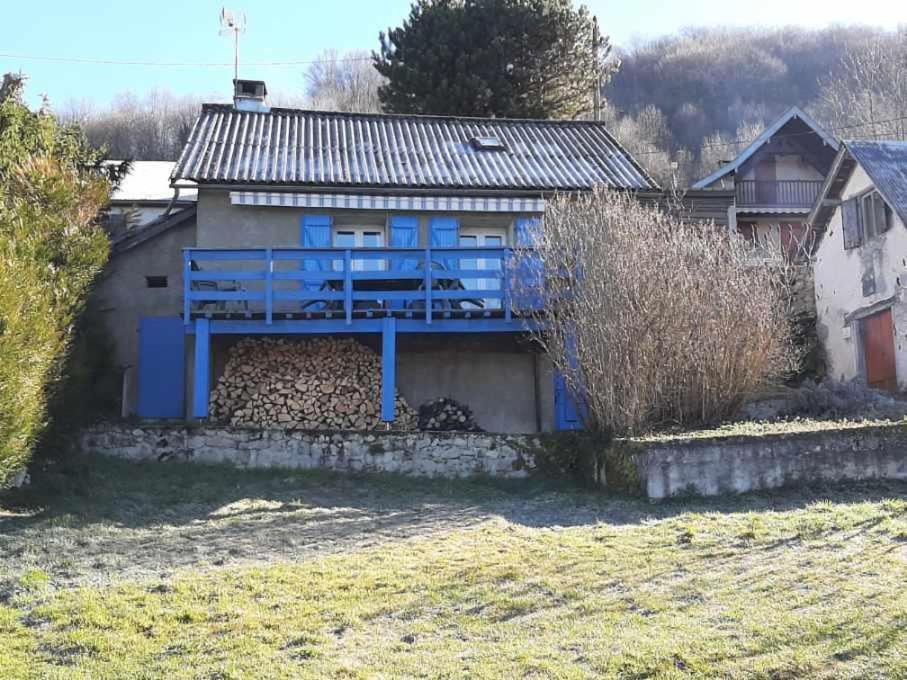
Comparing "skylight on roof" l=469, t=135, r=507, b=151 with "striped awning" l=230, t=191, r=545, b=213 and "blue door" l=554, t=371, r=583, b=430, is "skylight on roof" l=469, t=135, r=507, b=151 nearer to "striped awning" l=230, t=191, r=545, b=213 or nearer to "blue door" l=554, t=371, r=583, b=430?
"striped awning" l=230, t=191, r=545, b=213

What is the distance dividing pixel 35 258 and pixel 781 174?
2549 centimetres

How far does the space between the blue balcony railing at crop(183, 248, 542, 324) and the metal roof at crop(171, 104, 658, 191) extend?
1.92m

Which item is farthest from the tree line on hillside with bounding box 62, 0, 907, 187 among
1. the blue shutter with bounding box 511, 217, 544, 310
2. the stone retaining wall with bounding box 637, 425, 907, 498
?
the stone retaining wall with bounding box 637, 425, 907, 498

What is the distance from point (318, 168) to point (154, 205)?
354 inches

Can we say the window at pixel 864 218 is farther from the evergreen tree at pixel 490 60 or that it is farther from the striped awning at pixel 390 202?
the evergreen tree at pixel 490 60

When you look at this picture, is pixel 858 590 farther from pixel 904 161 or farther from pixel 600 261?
pixel 904 161

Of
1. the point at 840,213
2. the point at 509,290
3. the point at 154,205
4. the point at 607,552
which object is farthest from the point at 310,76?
the point at 607,552

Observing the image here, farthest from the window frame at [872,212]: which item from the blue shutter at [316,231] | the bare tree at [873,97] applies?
the bare tree at [873,97]

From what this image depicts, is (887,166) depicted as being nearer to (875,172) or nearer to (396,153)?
(875,172)

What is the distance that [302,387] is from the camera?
45.4ft

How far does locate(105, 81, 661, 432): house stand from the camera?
1365 cm

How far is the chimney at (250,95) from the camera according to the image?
19141 mm

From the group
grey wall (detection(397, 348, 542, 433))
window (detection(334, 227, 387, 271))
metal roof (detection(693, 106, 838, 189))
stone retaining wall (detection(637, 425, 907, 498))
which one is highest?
metal roof (detection(693, 106, 838, 189))

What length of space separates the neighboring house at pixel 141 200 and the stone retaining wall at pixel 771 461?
12.1 metres
